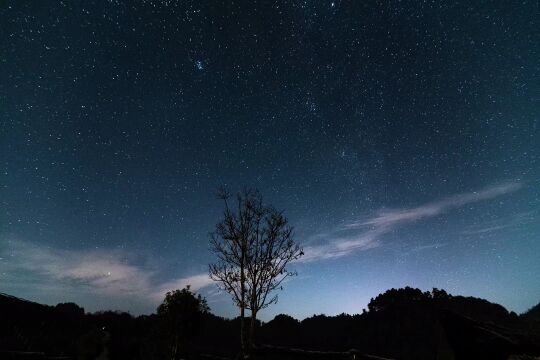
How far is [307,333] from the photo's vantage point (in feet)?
202

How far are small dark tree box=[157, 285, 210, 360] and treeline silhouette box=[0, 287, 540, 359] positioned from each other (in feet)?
0.57

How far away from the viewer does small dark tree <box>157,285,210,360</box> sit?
28484mm

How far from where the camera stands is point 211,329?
60.3 meters

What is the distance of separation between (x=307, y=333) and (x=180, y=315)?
1570 inches

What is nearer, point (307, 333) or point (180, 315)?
point (180, 315)

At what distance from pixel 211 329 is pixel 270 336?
11.1 m

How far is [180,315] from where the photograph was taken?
1139 inches

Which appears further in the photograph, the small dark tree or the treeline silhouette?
the small dark tree

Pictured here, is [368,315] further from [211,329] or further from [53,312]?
[53,312]

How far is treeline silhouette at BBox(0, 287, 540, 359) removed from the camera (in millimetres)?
4762

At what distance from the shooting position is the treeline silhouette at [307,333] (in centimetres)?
476

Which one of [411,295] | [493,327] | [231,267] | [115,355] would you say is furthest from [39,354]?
[411,295]

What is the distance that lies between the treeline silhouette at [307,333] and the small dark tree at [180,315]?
174mm

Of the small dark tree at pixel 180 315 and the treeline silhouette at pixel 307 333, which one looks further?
the small dark tree at pixel 180 315
